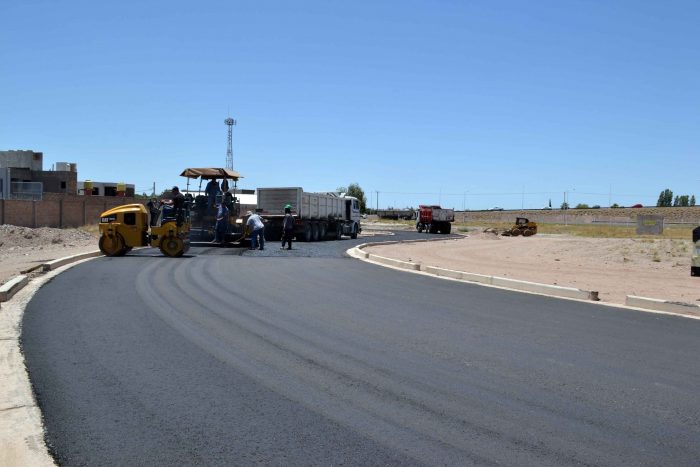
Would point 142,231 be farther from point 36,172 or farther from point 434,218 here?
point 36,172

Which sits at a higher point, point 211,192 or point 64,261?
point 211,192

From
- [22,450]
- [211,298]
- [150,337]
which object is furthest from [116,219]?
[22,450]

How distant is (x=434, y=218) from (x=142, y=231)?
40493 millimetres

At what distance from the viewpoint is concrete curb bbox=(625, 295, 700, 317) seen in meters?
10.9

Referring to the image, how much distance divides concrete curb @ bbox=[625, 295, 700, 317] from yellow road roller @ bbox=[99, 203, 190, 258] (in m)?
13.5

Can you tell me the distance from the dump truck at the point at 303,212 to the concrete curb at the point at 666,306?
77.5 feet

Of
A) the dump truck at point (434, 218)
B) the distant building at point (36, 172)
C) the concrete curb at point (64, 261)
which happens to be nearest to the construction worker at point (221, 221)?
the concrete curb at point (64, 261)

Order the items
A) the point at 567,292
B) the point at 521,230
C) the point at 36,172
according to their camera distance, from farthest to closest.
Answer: the point at 36,172, the point at 521,230, the point at 567,292

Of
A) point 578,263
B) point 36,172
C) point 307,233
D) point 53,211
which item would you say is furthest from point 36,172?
point 578,263

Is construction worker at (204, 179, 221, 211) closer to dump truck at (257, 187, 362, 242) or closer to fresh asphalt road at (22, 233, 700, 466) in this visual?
dump truck at (257, 187, 362, 242)

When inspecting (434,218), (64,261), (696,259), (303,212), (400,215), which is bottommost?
(64,261)

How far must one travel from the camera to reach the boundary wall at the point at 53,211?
132 ft

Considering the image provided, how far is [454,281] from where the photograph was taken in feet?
52.0

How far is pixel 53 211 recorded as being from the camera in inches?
1756
